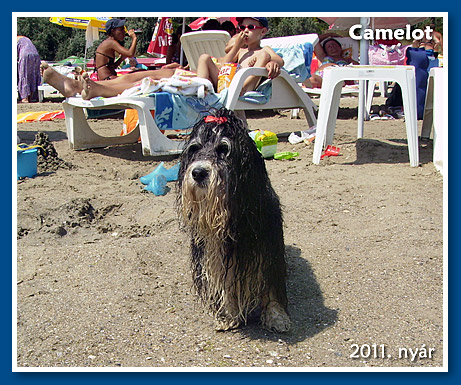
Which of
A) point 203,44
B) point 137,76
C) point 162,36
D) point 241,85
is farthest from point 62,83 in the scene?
point 162,36

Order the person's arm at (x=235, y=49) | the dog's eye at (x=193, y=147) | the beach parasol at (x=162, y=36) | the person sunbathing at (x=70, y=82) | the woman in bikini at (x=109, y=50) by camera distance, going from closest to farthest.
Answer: the dog's eye at (x=193, y=147)
the person sunbathing at (x=70, y=82)
the person's arm at (x=235, y=49)
the woman in bikini at (x=109, y=50)
the beach parasol at (x=162, y=36)

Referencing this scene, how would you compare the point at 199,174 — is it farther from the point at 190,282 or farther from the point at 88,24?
the point at 88,24

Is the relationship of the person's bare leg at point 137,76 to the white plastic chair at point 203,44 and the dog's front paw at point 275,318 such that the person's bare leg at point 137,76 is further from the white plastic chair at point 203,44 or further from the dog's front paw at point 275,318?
the dog's front paw at point 275,318

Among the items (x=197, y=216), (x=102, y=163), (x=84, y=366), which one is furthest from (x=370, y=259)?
(x=102, y=163)

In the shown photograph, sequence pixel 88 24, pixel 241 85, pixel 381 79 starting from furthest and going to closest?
pixel 88 24 < pixel 241 85 < pixel 381 79

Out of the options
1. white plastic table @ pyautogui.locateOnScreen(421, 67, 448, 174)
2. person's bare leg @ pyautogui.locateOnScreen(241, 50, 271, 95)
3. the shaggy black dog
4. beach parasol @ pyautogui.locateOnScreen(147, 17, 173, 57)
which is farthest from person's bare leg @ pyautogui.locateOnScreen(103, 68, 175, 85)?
beach parasol @ pyautogui.locateOnScreen(147, 17, 173, 57)

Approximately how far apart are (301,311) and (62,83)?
5.03 meters

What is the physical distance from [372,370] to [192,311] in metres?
1.10

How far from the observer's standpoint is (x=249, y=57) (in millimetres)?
7754

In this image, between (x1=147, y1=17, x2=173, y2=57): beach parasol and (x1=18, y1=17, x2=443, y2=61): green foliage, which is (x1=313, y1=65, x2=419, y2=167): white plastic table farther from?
(x1=18, y1=17, x2=443, y2=61): green foliage

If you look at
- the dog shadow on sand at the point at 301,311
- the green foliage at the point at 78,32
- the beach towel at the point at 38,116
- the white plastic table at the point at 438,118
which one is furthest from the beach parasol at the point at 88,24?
the dog shadow on sand at the point at 301,311

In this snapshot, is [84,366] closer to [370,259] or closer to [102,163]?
[370,259]

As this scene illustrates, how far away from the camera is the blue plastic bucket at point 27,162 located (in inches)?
221

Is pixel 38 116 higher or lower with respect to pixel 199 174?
lower
